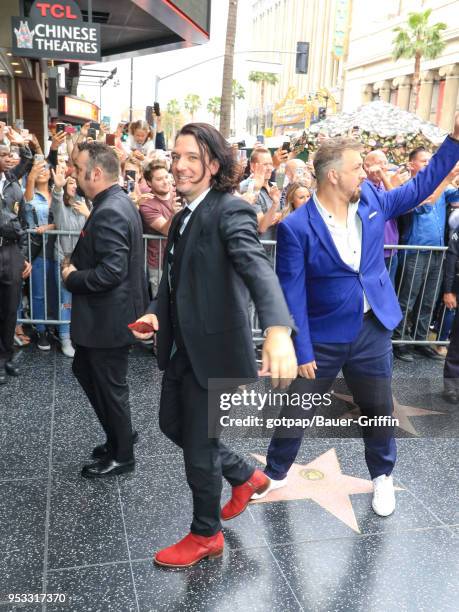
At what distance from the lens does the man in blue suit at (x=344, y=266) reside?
9.78ft

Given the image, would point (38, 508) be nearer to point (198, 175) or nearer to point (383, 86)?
point (198, 175)

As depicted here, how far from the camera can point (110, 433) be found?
358cm

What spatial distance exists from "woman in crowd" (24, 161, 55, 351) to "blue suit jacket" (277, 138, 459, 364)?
3563 millimetres

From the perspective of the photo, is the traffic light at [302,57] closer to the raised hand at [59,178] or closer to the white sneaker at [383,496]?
the raised hand at [59,178]

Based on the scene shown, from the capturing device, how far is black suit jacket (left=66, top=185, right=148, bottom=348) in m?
3.26

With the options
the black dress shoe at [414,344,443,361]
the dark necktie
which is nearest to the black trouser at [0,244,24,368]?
the dark necktie

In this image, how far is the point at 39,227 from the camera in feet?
19.3

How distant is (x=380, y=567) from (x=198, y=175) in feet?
7.05

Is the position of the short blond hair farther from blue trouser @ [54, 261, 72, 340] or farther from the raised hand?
blue trouser @ [54, 261, 72, 340]

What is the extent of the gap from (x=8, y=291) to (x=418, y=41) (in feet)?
145

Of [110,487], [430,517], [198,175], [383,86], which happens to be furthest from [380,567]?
[383,86]

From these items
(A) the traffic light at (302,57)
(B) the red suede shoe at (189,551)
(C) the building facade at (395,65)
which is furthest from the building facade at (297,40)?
(B) the red suede shoe at (189,551)

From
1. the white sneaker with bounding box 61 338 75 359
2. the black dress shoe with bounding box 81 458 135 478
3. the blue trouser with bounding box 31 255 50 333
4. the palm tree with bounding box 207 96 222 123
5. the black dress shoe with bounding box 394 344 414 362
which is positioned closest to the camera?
the black dress shoe with bounding box 81 458 135 478

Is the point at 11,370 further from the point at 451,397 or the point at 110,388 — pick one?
the point at 451,397
